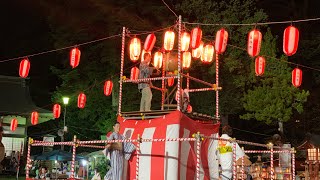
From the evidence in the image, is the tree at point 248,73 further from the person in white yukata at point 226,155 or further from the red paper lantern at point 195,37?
the person in white yukata at point 226,155

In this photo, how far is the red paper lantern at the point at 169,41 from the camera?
579 inches

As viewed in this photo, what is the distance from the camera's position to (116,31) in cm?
2542

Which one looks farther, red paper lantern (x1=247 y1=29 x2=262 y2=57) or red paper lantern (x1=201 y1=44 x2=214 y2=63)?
red paper lantern (x1=201 y1=44 x2=214 y2=63)

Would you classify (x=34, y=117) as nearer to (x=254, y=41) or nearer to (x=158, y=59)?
(x=158, y=59)

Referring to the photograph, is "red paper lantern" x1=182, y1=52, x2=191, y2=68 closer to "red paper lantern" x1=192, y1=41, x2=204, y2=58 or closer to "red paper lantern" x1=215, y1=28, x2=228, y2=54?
"red paper lantern" x1=192, y1=41, x2=204, y2=58

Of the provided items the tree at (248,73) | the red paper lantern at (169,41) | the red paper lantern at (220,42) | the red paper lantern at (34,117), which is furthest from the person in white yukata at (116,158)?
the red paper lantern at (34,117)

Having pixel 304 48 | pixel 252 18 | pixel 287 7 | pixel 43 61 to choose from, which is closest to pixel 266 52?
pixel 252 18

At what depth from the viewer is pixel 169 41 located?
1480cm

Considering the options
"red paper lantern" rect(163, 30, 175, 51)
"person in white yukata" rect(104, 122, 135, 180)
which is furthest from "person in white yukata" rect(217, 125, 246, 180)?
"red paper lantern" rect(163, 30, 175, 51)

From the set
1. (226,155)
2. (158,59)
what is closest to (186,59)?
(158,59)

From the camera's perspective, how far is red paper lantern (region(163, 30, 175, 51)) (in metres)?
14.7

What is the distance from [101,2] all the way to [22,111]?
961cm

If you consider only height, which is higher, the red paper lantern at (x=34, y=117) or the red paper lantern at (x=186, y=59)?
the red paper lantern at (x=186, y=59)

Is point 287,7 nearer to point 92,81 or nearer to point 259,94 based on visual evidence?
point 259,94
